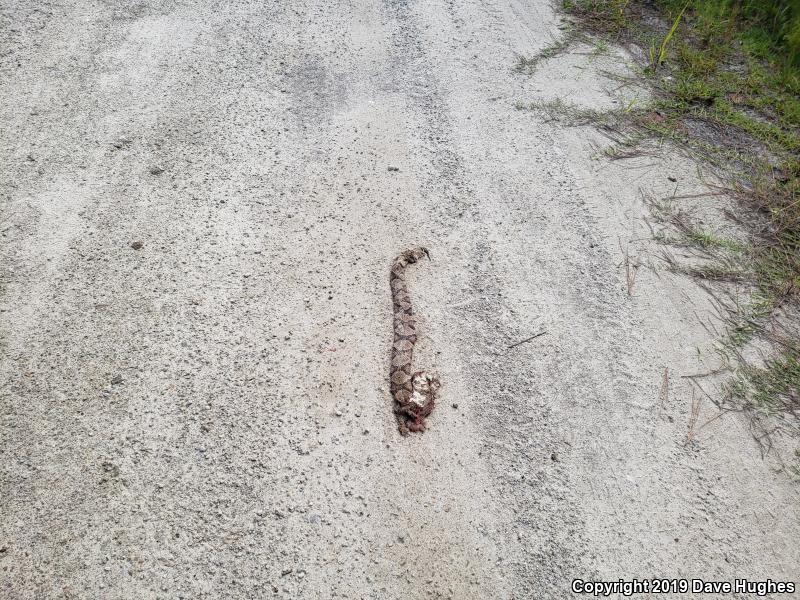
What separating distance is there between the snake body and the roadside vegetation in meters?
1.86

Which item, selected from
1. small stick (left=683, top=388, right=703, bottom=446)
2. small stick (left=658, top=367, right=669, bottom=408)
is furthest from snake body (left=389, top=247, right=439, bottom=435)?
small stick (left=683, top=388, right=703, bottom=446)

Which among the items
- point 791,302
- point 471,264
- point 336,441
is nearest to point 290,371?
point 336,441

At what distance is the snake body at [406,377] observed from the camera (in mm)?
3254

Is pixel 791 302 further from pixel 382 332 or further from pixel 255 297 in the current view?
pixel 255 297

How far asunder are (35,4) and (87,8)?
58 centimetres

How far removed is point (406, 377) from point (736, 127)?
13.5ft

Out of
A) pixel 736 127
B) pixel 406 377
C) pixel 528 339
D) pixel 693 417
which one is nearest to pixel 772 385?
pixel 693 417

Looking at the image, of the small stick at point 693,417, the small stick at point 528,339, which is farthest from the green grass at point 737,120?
the small stick at point 528,339

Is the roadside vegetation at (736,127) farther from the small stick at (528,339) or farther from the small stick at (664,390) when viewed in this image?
the small stick at (528,339)

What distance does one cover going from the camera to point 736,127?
5051 mm

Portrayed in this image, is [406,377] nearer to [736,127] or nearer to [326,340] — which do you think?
[326,340]

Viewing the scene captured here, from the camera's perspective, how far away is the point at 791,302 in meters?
3.84

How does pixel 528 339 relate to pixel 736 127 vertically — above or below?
below

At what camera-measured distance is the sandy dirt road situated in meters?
2.79
